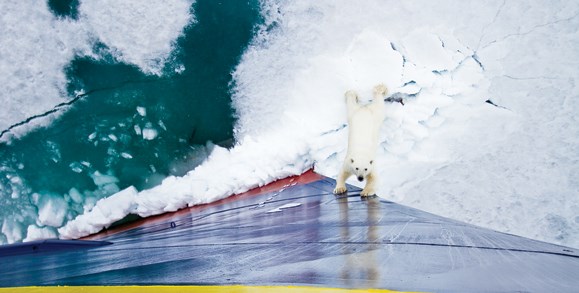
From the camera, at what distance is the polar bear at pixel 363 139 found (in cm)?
149

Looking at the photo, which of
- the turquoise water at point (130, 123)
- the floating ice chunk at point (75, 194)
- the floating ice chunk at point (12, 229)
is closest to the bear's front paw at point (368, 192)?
the turquoise water at point (130, 123)

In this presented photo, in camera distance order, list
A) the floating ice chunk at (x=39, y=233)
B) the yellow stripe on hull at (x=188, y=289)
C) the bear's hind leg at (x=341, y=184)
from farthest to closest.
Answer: the floating ice chunk at (x=39, y=233) < the bear's hind leg at (x=341, y=184) < the yellow stripe on hull at (x=188, y=289)

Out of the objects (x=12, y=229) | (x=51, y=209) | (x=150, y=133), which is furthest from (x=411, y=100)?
(x=12, y=229)

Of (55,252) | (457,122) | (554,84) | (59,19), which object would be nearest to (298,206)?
(457,122)

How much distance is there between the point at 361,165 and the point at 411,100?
438mm

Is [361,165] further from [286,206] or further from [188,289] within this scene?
[188,289]

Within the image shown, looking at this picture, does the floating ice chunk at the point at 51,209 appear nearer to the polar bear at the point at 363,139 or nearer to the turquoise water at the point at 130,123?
the turquoise water at the point at 130,123

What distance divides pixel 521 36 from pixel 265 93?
108 centimetres

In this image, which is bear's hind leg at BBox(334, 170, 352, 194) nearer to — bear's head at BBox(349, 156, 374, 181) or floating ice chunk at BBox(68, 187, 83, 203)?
bear's head at BBox(349, 156, 374, 181)

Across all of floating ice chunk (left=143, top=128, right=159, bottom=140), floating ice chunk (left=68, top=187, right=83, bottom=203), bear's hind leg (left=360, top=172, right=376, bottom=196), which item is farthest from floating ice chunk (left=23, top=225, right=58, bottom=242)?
bear's hind leg (left=360, top=172, right=376, bottom=196)

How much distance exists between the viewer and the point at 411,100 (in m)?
1.73

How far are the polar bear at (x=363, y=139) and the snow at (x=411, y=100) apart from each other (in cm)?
8

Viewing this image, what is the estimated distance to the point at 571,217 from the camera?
129 cm

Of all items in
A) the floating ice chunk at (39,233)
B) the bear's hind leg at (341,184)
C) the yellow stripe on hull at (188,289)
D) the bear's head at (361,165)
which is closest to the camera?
the yellow stripe on hull at (188,289)
